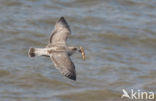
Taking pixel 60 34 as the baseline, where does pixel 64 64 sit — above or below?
below

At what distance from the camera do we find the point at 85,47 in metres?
12.1

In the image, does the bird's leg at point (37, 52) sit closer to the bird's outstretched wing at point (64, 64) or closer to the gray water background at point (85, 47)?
the bird's outstretched wing at point (64, 64)

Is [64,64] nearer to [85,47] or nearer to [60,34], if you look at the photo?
[60,34]

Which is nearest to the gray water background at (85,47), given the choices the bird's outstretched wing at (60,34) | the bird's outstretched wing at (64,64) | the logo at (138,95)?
the logo at (138,95)

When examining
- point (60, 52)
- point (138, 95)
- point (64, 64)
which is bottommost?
point (138, 95)

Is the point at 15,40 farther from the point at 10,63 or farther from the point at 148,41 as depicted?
the point at 148,41

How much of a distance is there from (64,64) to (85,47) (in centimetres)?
374

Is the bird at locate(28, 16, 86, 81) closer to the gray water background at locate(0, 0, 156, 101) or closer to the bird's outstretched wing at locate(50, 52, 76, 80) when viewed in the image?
the bird's outstretched wing at locate(50, 52, 76, 80)

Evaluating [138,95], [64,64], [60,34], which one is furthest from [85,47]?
[64,64]

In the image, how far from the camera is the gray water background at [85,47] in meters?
10.7

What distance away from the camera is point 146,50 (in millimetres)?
12211

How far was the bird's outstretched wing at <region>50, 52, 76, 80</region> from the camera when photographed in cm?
825

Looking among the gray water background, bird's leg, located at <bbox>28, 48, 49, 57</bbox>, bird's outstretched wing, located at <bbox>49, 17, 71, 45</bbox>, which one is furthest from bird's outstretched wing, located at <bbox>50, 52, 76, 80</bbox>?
the gray water background

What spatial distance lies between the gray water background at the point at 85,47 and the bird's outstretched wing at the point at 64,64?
1.90 meters
